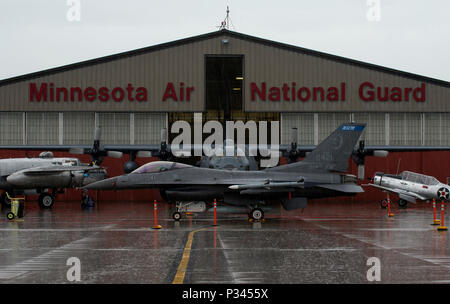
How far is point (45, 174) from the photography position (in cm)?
3033

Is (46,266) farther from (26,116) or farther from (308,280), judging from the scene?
(26,116)

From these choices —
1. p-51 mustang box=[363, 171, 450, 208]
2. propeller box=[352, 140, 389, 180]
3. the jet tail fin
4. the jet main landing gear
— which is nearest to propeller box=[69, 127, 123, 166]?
propeller box=[352, 140, 389, 180]

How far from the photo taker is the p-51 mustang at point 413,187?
30.8 meters

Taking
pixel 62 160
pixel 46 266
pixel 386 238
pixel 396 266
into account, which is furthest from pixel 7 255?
pixel 62 160

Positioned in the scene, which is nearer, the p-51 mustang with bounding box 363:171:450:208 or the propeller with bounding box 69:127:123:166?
the p-51 mustang with bounding box 363:171:450:208

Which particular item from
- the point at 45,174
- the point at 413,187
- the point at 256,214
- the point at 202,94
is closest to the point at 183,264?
the point at 256,214

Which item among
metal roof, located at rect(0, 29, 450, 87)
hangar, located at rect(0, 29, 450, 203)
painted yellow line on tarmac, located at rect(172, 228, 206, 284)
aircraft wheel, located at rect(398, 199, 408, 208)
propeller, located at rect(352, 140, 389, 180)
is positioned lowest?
aircraft wheel, located at rect(398, 199, 408, 208)

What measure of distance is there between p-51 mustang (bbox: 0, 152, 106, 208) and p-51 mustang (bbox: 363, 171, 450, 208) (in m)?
17.5

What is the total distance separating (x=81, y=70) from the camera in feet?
143

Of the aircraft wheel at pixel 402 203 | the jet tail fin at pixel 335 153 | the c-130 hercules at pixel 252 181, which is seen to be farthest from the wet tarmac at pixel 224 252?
the aircraft wheel at pixel 402 203

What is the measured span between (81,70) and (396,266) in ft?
121

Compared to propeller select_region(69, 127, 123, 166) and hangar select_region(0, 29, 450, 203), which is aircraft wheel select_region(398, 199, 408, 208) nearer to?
hangar select_region(0, 29, 450, 203)

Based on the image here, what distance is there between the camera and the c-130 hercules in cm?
2248

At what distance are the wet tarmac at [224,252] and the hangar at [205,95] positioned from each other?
75.3 ft
